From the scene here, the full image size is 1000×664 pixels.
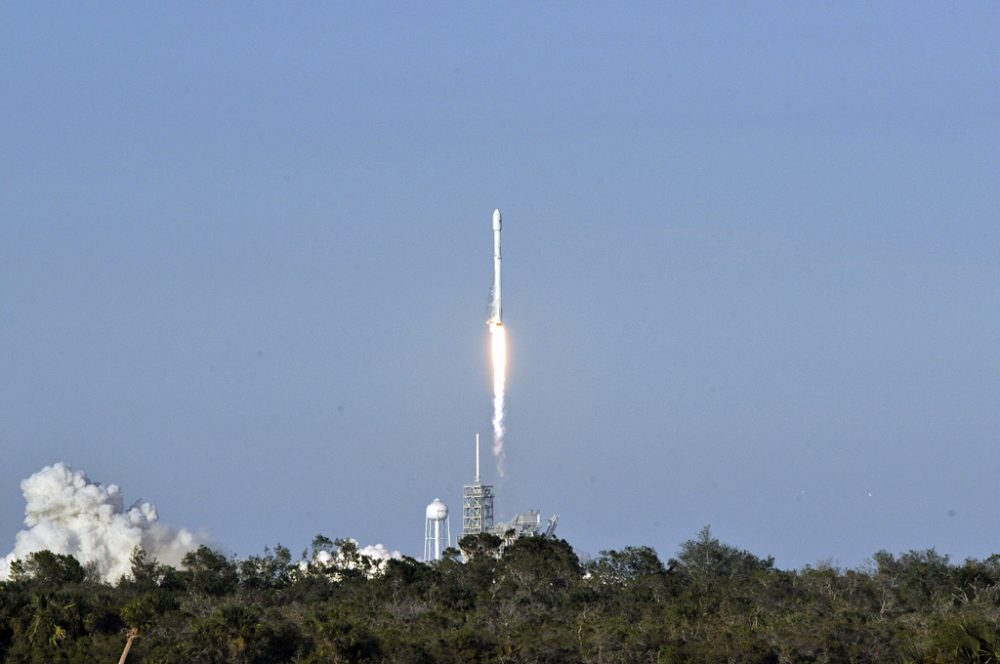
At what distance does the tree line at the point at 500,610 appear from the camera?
285ft

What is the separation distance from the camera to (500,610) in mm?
101000

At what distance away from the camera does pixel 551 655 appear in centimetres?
Result: 8719

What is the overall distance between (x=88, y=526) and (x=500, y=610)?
4845 cm

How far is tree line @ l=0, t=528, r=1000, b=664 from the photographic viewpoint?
86875mm

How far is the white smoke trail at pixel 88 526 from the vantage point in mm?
139625

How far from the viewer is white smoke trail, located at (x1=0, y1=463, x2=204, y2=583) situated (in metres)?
140

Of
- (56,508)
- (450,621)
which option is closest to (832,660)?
(450,621)

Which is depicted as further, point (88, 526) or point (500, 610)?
point (88, 526)

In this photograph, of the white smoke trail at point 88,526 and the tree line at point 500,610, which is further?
the white smoke trail at point 88,526

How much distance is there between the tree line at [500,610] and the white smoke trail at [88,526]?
45.5 ft

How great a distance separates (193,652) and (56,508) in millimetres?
60447

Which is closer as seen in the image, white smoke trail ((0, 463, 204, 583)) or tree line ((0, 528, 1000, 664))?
tree line ((0, 528, 1000, 664))

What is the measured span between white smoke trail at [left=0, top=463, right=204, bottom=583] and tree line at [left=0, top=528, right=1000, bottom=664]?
13.9 metres

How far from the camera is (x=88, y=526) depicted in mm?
142000
